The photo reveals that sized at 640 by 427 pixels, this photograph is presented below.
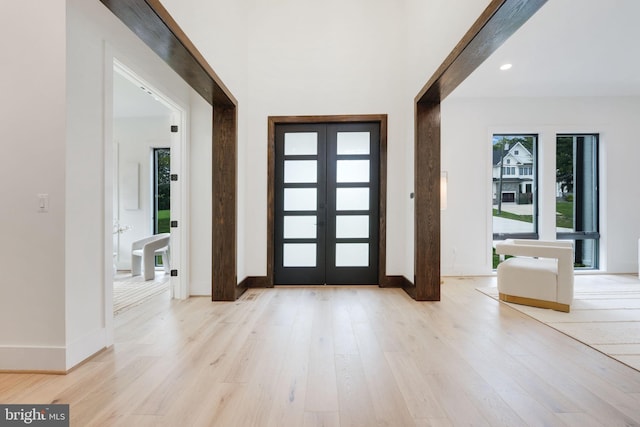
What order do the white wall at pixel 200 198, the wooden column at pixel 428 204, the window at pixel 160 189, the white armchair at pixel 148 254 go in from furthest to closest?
the window at pixel 160 189, the white armchair at pixel 148 254, the white wall at pixel 200 198, the wooden column at pixel 428 204

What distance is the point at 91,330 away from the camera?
211 centimetres

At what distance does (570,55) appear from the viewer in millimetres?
3627

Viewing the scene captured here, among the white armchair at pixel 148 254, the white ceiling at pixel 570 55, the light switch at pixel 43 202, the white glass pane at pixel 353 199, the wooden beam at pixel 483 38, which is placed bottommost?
the white armchair at pixel 148 254

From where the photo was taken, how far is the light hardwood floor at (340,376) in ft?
4.90

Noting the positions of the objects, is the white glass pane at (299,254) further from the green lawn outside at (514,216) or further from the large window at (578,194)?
the large window at (578,194)

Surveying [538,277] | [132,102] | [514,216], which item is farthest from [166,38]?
[514,216]

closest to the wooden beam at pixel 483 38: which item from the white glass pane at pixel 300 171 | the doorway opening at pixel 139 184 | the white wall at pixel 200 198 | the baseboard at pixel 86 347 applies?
the white glass pane at pixel 300 171

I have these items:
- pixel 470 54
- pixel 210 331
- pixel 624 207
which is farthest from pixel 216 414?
pixel 624 207

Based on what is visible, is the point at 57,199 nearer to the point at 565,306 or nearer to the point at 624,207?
the point at 565,306

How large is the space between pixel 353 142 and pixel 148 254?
151 inches

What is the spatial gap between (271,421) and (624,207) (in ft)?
21.8

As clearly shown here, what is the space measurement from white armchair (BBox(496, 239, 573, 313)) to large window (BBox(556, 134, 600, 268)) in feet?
7.71

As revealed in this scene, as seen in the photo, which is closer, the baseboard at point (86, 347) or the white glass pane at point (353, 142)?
the baseboard at point (86, 347)

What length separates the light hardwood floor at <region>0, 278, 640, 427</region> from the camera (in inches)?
58.8
